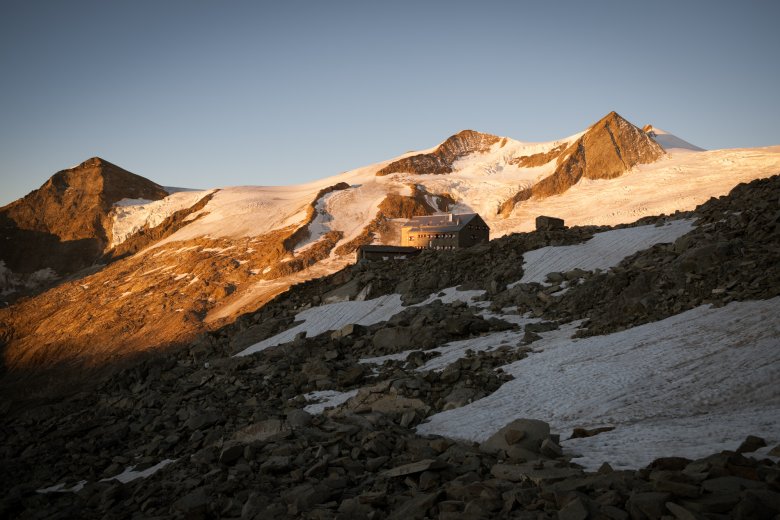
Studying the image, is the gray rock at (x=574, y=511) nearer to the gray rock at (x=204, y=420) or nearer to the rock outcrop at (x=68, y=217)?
the gray rock at (x=204, y=420)

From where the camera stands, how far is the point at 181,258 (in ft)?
314

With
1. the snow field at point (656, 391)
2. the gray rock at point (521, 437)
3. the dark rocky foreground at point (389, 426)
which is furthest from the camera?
the gray rock at point (521, 437)

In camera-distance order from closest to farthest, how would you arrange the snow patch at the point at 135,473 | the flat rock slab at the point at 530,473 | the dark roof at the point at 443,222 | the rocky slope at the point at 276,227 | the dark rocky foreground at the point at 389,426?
the dark rocky foreground at the point at 389,426 < the flat rock slab at the point at 530,473 < the snow patch at the point at 135,473 < the dark roof at the point at 443,222 < the rocky slope at the point at 276,227

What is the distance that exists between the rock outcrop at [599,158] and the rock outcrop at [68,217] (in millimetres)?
91052

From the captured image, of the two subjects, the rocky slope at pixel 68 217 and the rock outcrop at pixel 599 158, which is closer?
the rocky slope at pixel 68 217

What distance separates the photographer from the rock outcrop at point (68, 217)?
394 feet

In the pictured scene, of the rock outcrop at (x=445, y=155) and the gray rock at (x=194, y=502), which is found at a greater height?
the rock outcrop at (x=445, y=155)

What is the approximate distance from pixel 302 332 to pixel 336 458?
19.8 meters

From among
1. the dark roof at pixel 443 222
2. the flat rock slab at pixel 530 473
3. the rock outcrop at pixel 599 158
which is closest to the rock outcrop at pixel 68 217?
the dark roof at pixel 443 222

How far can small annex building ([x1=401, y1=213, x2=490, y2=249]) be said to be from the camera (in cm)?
6494

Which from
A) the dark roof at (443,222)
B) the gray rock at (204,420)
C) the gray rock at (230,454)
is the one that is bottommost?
the gray rock at (204,420)

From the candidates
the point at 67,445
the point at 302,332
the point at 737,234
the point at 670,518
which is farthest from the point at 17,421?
the point at 737,234

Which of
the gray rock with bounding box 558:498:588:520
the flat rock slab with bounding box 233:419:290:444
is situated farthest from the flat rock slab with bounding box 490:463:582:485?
the flat rock slab with bounding box 233:419:290:444

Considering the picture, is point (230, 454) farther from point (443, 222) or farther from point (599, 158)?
point (599, 158)
